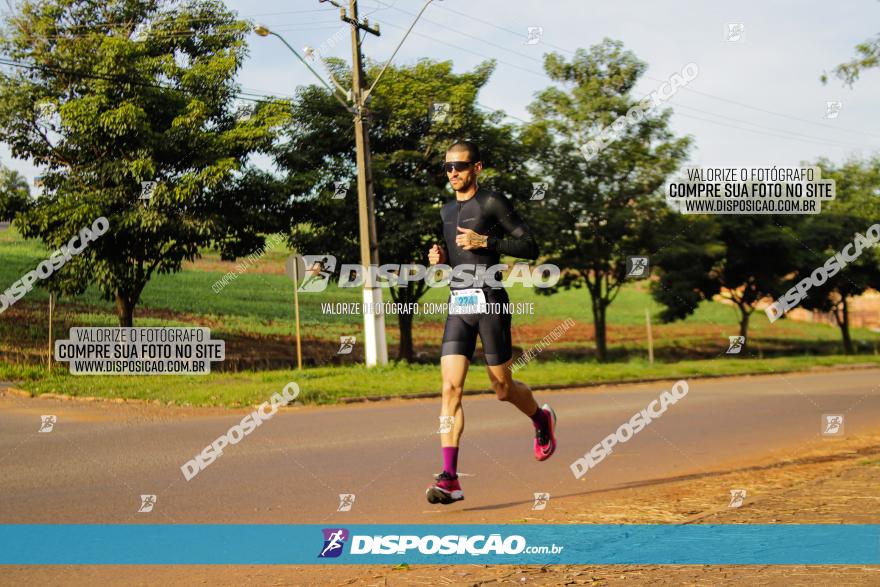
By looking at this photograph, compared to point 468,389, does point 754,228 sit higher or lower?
higher

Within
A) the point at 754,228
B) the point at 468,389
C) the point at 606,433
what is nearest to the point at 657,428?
the point at 606,433

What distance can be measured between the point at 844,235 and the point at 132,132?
35.4 meters

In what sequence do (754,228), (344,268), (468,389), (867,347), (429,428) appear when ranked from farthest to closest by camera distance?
(867,347), (754,228), (344,268), (468,389), (429,428)

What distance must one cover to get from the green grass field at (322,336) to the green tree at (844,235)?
4.06 metres

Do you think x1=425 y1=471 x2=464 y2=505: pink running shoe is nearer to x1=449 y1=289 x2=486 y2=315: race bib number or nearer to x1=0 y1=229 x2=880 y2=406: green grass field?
x1=449 y1=289 x2=486 y2=315: race bib number

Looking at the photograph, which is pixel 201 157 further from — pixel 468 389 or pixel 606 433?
pixel 606 433

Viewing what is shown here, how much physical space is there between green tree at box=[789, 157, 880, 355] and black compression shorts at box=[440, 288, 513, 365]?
41.8 m

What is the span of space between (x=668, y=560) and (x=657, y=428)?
25.1ft

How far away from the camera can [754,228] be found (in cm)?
4378

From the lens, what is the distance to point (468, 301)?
560cm

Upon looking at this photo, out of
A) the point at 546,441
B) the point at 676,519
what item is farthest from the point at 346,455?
the point at 676,519

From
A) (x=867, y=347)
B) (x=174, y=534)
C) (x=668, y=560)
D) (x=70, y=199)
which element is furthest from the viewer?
(x=867, y=347)

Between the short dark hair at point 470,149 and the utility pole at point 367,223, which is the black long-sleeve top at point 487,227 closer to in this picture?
the short dark hair at point 470,149

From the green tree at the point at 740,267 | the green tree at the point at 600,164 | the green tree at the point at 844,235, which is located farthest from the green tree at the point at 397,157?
the green tree at the point at 844,235
